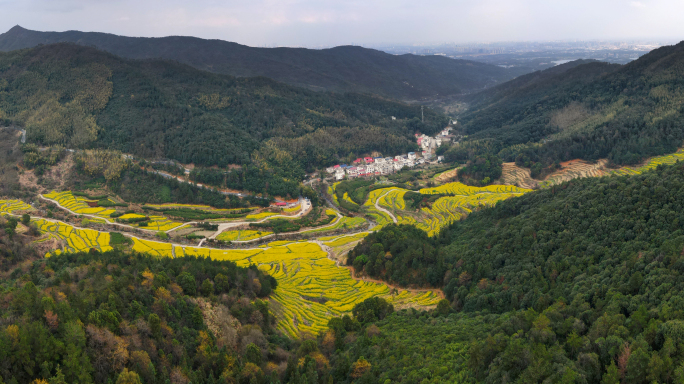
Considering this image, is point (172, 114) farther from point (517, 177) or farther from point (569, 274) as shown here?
point (569, 274)

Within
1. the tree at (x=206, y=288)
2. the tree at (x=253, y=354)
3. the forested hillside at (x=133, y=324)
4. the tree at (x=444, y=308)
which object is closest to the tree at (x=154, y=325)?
the forested hillside at (x=133, y=324)

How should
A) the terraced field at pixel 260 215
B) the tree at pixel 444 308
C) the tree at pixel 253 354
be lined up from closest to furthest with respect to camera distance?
1. the tree at pixel 253 354
2. the tree at pixel 444 308
3. the terraced field at pixel 260 215

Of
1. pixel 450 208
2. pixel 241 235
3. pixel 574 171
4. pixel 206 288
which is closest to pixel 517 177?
pixel 574 171

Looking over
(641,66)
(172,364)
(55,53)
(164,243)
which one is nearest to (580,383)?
(172,364)

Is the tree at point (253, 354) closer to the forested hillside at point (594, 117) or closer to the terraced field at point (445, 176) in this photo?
the terraced field at point (445, 176)

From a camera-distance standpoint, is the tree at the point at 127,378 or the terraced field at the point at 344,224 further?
the terraced field at the point at 344,224

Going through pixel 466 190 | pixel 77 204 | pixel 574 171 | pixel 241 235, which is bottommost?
pixel 241 235
